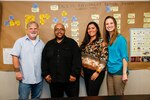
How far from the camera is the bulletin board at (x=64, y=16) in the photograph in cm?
289

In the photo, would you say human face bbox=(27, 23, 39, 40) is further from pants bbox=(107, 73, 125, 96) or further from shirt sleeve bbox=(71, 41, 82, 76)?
pants bbox=(107, 73, 125, 96)

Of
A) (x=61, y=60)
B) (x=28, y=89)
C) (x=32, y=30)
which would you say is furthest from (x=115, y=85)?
(x=32, y=30)

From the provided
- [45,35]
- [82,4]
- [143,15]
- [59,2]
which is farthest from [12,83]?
[143,15]

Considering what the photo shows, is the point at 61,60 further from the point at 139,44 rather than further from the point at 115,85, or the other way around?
the point at 139,44

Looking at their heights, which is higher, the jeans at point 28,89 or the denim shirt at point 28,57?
the denim shirt at point 28,57

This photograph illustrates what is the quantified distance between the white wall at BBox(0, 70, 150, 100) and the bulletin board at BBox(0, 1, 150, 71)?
0.18m

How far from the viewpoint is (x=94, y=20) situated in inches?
117

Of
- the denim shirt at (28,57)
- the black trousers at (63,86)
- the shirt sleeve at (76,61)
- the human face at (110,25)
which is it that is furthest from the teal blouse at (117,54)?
the denim shirt at (28,57)

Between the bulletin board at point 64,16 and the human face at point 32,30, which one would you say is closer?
the human face at point 32,30

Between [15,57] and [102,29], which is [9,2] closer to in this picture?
[15,57]

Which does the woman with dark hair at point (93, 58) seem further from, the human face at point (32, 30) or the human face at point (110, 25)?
the human face at point (32, 30)

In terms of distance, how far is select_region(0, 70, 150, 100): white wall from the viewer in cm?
303

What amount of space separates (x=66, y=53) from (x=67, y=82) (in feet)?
1.32

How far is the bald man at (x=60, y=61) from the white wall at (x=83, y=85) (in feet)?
1.68
